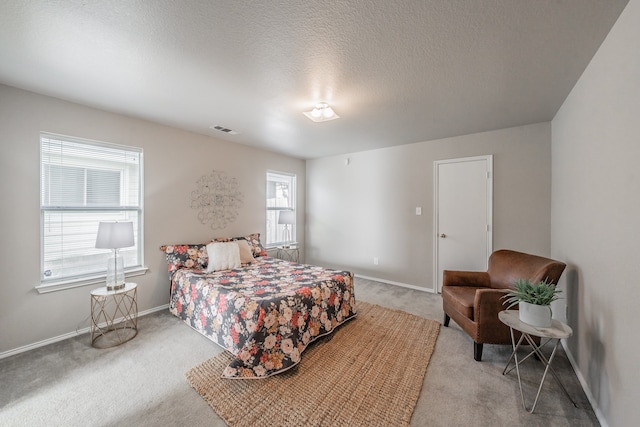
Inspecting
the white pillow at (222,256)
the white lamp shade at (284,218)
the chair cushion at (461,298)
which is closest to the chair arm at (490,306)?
the chair cushion at (461,298)

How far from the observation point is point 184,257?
3168mm

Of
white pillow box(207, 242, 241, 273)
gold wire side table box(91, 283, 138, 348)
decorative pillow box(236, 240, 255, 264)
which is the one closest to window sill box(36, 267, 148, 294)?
gold wire side table box(91, 283, 138, 348)

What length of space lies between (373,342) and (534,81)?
2.80m

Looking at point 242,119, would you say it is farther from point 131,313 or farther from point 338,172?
point 131,313

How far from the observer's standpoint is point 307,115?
9.05 feet

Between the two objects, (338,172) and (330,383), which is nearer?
(330,383)

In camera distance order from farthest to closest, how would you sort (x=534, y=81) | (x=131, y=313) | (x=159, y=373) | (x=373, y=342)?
(x=131, y=313), (x=373, y=342), (x=534, y=81), (x=159, y=373)

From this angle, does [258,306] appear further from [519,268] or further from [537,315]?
[519,268]

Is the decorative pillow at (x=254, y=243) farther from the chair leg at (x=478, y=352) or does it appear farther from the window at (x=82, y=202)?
the chair leg at (x=478, y=352)

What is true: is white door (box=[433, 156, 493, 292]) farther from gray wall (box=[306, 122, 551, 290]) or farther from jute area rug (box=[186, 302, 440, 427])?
jute area rug (box=[186, 302, 440, 427])

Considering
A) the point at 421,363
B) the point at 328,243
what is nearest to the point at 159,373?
the point at 421,363

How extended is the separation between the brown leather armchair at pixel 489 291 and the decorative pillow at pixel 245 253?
262 cm

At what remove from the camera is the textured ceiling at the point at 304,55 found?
1.39 meters

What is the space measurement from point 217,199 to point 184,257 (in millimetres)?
1054
